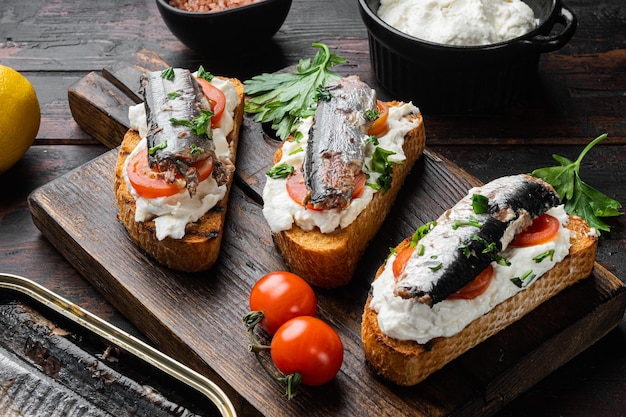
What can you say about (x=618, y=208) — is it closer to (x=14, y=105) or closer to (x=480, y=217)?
(x=480, y=217)

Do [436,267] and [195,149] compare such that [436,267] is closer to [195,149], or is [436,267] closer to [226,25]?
[195,149]

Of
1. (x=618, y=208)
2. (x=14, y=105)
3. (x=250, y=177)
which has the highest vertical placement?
(x=14, y=105)

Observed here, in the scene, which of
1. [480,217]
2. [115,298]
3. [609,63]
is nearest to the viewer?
[480,217]

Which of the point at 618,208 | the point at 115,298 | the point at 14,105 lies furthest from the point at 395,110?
the point at 14,105

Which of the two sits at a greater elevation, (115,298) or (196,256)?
(196,256)

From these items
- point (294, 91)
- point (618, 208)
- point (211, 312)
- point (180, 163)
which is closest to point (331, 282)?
point (211, 312)

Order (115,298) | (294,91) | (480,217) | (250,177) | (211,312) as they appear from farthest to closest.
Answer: (294,91) < (250,177) < (115,298) < (211,312) < (480,217)

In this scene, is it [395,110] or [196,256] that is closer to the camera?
[196,256]
